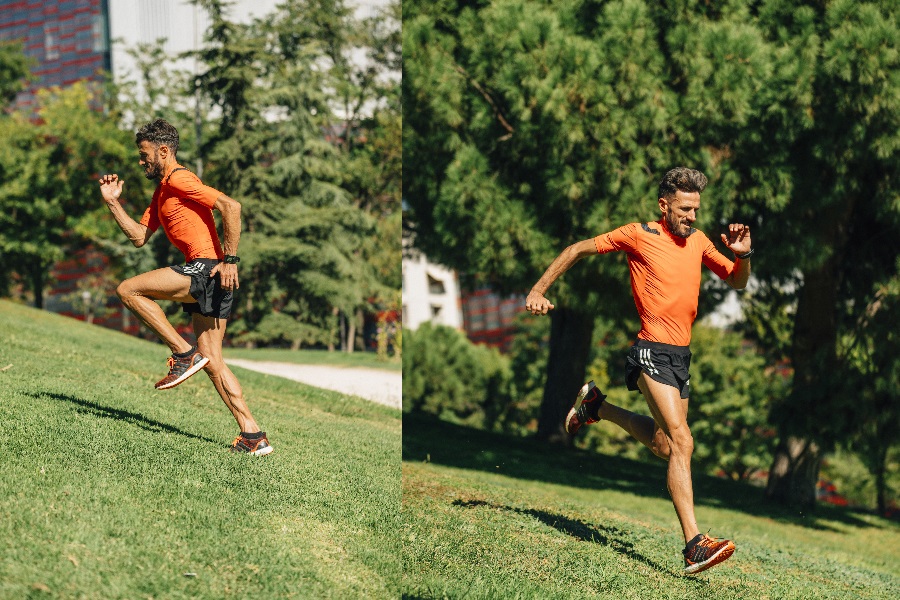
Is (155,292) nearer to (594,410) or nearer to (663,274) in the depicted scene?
(594,410)

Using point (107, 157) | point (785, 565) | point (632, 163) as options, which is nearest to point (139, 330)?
point (107, 157)

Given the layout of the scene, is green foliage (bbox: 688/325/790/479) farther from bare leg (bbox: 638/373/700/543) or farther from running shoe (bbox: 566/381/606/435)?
bare leg (bbox: 638/373/700/543)

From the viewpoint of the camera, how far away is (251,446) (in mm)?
5871

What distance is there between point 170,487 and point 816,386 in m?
11.3

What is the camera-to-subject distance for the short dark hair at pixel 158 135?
5855mm

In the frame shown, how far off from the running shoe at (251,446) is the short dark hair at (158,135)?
1.76m

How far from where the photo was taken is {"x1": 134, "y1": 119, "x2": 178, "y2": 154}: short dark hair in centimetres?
586

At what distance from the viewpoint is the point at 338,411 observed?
8391 millimetres

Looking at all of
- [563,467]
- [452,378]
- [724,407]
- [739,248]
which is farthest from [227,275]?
[452,378]

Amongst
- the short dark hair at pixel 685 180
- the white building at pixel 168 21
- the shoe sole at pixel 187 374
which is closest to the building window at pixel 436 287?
the white building at pixel 168 21

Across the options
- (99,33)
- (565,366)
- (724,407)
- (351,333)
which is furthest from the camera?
(724,407)

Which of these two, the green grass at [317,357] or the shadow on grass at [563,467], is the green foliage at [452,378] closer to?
the shadow on grass at [563,467]

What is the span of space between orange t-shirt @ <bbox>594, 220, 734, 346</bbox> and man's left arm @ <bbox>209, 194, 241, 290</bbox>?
2.06 meters

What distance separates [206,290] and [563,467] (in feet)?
33.5
